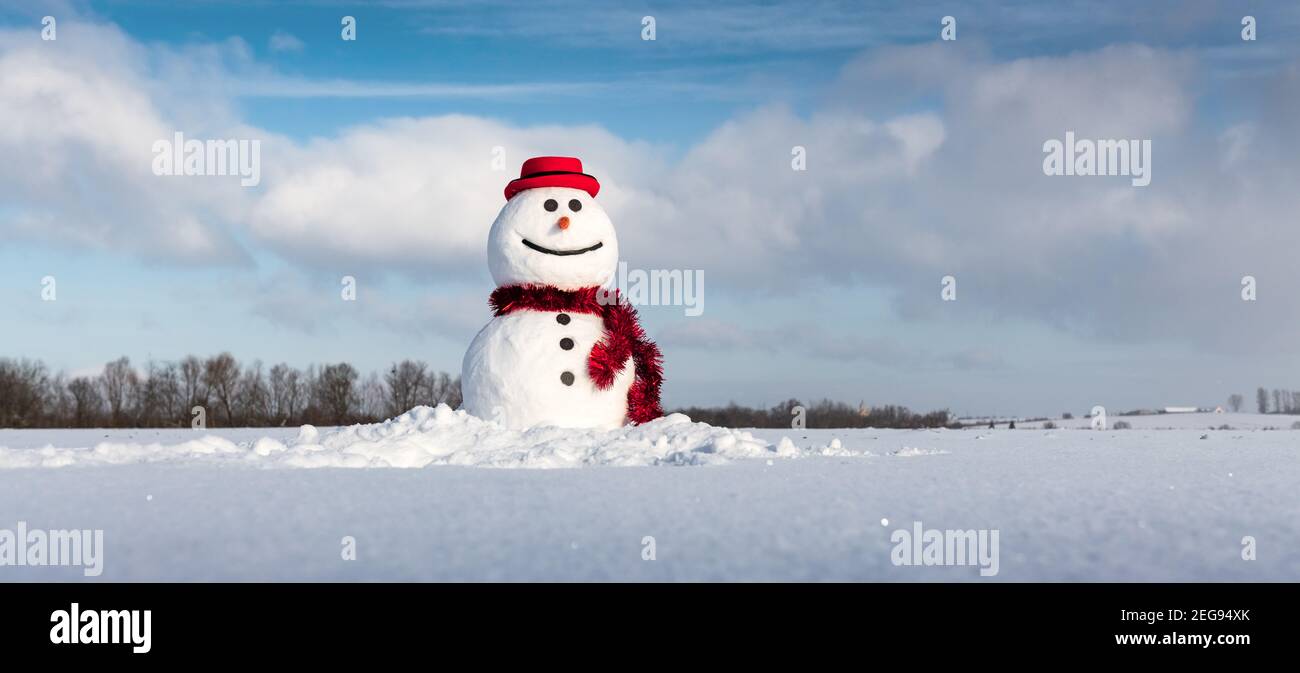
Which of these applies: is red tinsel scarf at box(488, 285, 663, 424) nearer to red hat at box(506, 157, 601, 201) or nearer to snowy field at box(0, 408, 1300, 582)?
snowy field at box(0, 408, 1300, 582)

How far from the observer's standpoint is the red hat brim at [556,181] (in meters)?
10.8

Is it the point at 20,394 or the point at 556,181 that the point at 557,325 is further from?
the point at 20,394

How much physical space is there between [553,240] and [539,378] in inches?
62.8

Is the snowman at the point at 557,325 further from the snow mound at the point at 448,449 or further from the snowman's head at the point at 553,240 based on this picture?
the snow mound at the point at 448,449

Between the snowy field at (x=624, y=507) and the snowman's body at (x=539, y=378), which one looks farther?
the snowman's body at (x=539, y=378)

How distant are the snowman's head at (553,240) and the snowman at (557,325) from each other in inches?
0.5

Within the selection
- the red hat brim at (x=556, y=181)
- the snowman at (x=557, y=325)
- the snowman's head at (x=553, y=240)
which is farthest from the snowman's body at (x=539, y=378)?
the red hat brim at (x=556, y=181)

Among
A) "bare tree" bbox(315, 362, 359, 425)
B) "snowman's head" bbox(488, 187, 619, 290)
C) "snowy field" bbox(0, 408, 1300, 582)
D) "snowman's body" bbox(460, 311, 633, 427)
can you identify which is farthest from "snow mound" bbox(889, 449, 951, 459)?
Answer: "bare tree" bbox(315, 362, 359, 425)

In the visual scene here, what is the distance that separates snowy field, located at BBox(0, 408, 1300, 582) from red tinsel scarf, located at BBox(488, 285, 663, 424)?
90cm

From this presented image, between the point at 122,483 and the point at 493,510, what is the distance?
3.37 m

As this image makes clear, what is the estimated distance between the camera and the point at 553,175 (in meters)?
10.8

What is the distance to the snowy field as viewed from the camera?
430 cm
